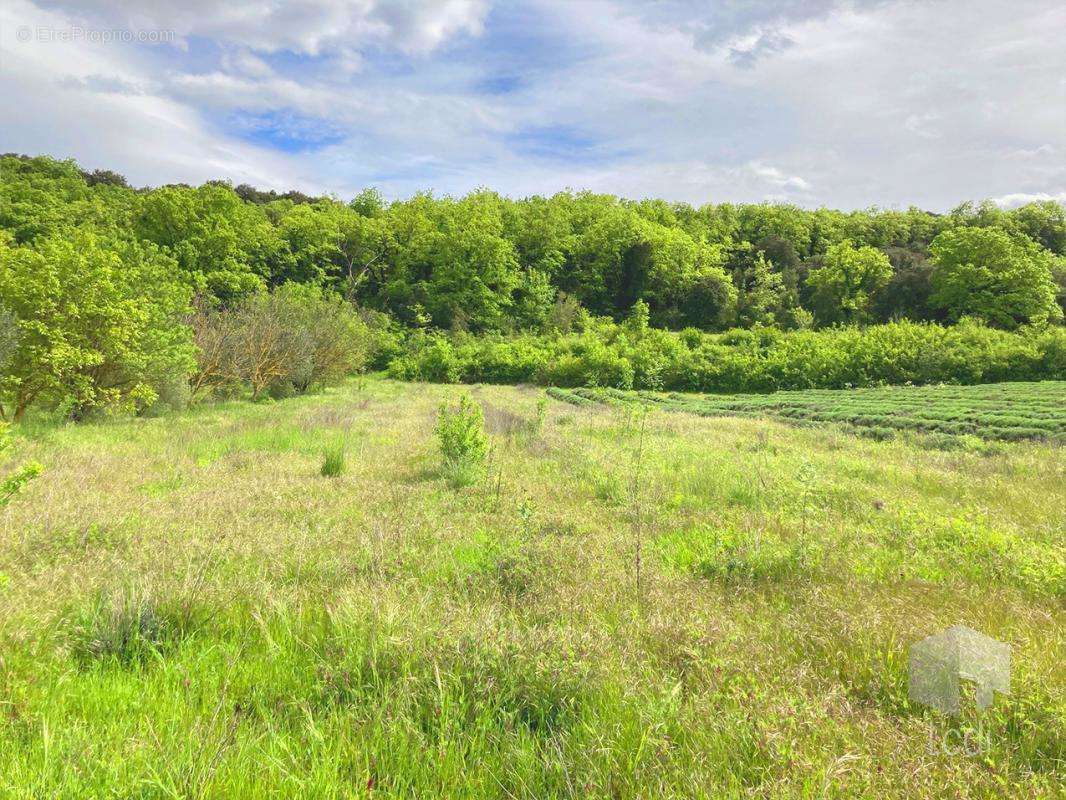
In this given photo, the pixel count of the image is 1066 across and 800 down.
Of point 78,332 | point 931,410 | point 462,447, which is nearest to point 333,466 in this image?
point 462,447

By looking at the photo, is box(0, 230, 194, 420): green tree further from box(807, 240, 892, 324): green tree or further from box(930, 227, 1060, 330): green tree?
box(807, 240, 892, 324): green tree

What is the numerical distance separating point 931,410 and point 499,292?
4529 centimetres

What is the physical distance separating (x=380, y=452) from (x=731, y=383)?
38.3 m

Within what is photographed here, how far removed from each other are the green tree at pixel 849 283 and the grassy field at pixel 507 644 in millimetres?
60435

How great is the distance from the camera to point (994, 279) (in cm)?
5206

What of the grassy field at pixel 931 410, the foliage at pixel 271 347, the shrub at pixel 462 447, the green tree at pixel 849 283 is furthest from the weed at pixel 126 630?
the green tree at pixel 849 283

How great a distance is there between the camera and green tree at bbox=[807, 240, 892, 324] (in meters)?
59.5

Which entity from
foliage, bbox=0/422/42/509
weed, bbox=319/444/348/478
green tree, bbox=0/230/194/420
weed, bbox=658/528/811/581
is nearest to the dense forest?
green tree, bbox=0/230/194/420

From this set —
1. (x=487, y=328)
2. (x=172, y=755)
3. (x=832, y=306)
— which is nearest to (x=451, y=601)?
(x=172, y=755)

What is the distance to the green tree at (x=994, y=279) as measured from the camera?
50.5 m

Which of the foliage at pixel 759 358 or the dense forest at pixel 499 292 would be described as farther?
the foliage at pixel 759 358

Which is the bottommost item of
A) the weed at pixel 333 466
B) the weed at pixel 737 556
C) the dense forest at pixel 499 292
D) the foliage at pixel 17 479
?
the weed at pixel 333 466

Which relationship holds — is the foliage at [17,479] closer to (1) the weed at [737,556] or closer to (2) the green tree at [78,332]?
(1) the weed at [737,556]

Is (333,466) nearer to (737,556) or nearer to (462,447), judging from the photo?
(462,447)
